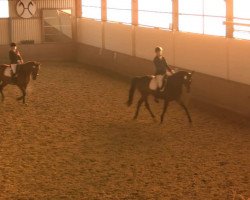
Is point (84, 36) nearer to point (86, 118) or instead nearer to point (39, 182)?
point (86, 118)

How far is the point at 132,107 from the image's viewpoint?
15695 millimetres

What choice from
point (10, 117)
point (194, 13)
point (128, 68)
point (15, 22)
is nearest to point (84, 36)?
point (15, 22)

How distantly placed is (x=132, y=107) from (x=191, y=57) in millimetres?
2822

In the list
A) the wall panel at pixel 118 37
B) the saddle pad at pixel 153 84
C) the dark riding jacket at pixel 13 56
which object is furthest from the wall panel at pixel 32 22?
the saddle pad at pixel 153 84

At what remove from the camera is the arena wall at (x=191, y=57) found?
587 inches

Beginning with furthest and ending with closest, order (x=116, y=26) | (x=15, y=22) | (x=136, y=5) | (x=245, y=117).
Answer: (x=15, y=22)
(x=116, y=26)
(x=136, y=5)
(x=245, y=117)

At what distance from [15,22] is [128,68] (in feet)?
22.7

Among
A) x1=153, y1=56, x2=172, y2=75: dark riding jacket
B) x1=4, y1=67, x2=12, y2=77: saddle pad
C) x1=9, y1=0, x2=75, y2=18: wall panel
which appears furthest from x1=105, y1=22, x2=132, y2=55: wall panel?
x1=153, y1=56, x2=172, y2=75: dark riding jacket

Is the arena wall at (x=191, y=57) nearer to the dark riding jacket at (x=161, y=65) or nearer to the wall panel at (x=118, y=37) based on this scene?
the wall panel at (x=118, y=37)

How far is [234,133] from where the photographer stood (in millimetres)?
12688

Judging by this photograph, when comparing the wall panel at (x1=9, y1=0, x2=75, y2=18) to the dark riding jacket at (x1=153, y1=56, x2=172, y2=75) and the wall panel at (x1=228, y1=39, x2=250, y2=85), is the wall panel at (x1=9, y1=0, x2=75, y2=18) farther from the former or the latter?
the dark riding jacket at (x1=153, y1=56, x2=172, y2=75)

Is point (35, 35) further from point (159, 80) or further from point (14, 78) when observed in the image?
point (159, 80)

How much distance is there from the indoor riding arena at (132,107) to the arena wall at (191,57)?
0.11 feet

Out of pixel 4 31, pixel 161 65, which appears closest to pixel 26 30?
pixel 4 31
